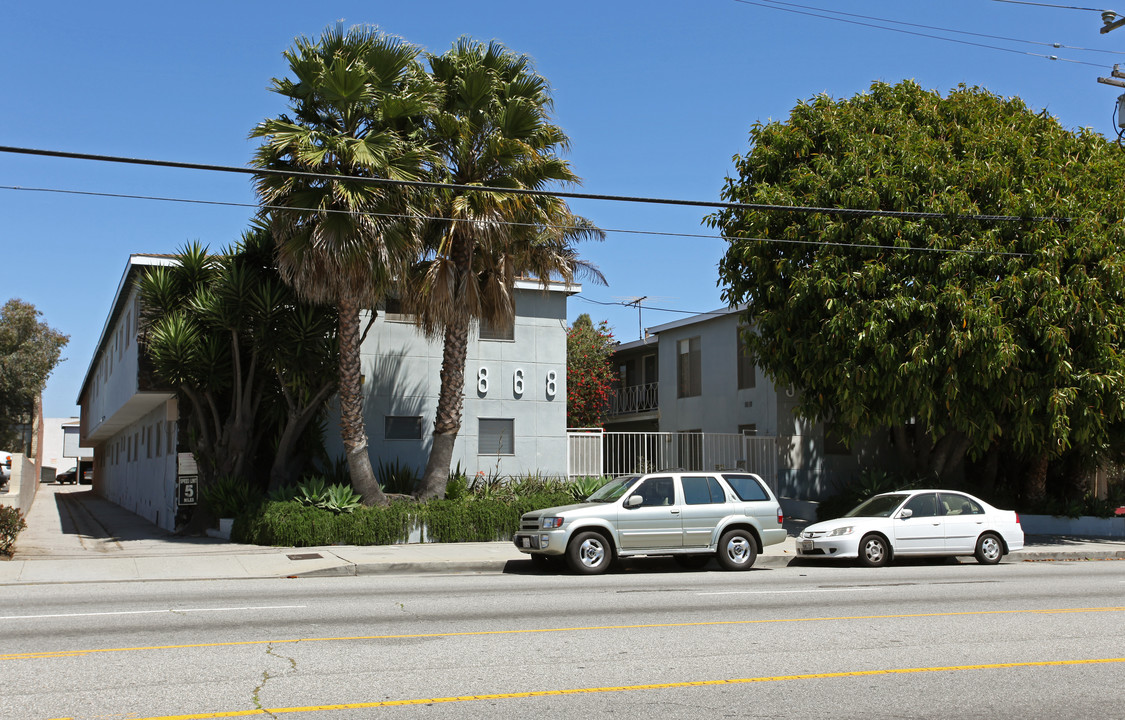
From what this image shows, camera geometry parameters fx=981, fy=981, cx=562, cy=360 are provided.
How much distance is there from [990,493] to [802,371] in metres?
7.13

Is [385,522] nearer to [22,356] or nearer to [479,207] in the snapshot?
[479,207]

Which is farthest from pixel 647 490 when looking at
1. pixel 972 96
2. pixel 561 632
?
pixel 972 96

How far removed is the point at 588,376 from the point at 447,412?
15.5 meters

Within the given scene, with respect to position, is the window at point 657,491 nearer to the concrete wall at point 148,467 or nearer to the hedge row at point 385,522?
the hedge row at point 385,522

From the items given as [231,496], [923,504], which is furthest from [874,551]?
[231,496]

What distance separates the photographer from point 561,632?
9320 mm

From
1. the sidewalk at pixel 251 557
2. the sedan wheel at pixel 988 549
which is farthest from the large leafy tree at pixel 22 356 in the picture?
the sedan wheel at pixel 988 549

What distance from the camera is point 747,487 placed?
16.5m

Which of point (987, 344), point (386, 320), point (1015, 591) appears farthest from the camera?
point (386, 320)

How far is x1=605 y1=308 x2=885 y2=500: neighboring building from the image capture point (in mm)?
26281

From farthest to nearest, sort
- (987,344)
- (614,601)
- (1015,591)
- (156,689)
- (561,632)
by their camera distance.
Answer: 1. (987,344)
2. (1015,591)
3. (614,601)
4. (561,632)
5. (156,689)

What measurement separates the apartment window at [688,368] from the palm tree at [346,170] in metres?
13.6

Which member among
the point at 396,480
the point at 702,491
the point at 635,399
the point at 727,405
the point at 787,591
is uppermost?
the point at 635,399

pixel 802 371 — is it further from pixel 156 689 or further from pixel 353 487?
pixel 156 689
